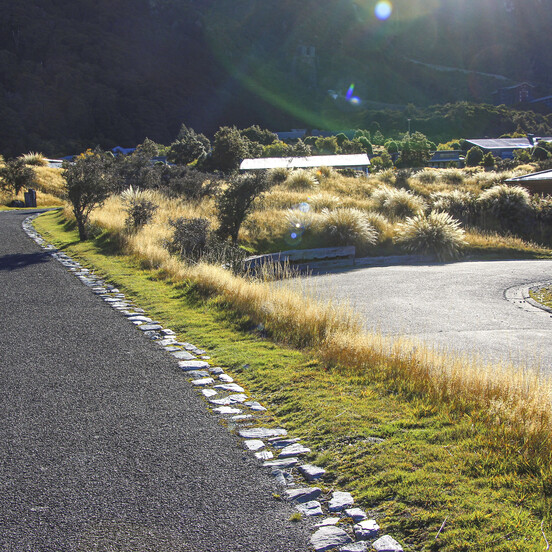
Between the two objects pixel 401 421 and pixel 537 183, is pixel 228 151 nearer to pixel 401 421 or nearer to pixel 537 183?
pixel 537 183

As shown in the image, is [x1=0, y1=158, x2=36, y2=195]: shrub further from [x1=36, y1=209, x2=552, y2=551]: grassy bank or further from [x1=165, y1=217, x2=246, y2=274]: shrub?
[x1=36, y1=209, x2=552, y2=551]: grassy bank

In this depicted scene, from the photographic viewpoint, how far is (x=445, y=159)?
65.8 m

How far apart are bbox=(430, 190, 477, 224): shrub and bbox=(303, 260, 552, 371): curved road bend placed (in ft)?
19.8

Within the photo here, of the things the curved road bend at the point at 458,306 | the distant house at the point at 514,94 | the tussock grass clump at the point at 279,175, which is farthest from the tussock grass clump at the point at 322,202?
the distant house at the point at 514,94

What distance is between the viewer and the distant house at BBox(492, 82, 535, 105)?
12875cm

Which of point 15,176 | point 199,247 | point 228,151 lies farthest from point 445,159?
point 199,247

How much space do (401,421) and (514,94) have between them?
14604cm

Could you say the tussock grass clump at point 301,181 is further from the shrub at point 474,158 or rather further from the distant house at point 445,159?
the shrub at point 474,158

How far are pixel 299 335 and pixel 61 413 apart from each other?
9.73 ft

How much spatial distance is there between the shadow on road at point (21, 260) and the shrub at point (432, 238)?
34.9 feet

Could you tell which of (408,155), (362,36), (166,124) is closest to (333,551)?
(408,155)

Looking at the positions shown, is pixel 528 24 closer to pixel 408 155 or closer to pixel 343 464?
pixel 408 155

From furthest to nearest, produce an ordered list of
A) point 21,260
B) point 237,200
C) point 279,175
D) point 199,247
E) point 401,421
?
point 279,175 → point 237,200 → point 199,247 → point 21,260 → point 401,421

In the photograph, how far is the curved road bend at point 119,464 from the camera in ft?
9.25
